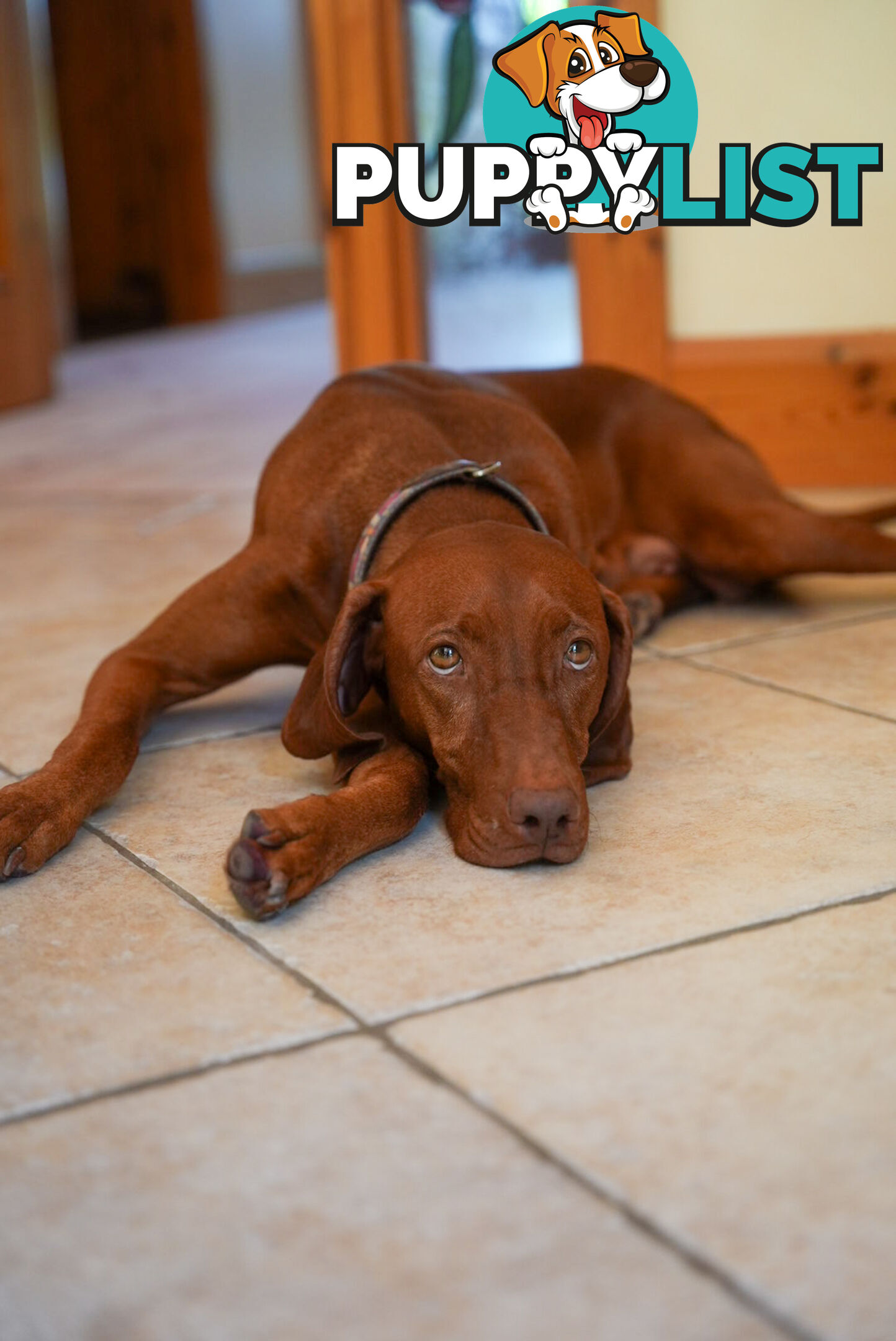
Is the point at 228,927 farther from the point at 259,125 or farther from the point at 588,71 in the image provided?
the point at 259,125

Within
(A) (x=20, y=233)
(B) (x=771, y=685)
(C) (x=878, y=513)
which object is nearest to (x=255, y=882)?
(B) (x=771, y=685)

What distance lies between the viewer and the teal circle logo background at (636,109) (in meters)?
3.89

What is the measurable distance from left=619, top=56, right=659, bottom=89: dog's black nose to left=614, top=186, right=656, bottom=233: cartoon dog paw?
0.92ft

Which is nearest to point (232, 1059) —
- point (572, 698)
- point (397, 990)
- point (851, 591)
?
point (397, 990)

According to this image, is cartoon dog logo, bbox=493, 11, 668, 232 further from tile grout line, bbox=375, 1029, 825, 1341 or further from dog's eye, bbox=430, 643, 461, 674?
tile grout line, bbox=375, 1029, 825, 1341

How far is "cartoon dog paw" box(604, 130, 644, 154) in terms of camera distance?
388 cm

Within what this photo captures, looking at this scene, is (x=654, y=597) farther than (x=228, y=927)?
Yes

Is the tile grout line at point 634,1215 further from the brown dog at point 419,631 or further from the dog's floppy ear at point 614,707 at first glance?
the dog's floppy ear at point 614,707

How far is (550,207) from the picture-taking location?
436 centimetres

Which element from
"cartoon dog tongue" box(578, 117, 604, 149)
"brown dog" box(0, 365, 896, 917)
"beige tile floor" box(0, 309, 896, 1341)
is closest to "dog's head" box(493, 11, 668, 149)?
"cartoon dog tongue" box(578, 117, 604, 149)

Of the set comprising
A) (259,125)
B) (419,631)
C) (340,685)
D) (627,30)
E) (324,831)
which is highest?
(259,125)

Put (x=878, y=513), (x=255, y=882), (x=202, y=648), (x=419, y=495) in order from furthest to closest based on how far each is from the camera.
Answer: (x=878, y=513), (x=202, y=648), (x=419, y=495), (x=255, y=882)

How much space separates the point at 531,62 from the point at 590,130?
0.32 m

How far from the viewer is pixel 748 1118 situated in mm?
1364
